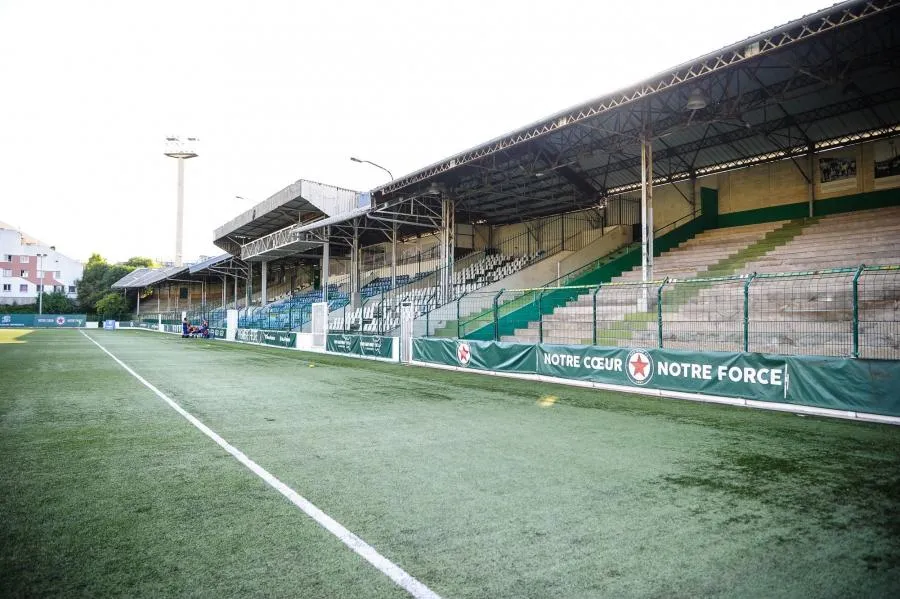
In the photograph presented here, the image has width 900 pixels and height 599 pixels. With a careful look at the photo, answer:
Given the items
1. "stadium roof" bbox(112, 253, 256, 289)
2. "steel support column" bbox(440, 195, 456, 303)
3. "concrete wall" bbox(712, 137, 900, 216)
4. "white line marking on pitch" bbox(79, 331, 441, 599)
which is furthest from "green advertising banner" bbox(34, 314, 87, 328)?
"white line marking on pitch" bbox(79, 331, 441, 599)

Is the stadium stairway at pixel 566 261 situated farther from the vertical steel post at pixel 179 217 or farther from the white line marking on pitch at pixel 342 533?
the vertical steel post at pixel 179 217

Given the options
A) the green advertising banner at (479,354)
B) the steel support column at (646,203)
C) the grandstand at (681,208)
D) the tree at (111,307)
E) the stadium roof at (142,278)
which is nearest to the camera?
the grandstand at (681,208)

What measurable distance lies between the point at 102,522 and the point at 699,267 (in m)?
21.0

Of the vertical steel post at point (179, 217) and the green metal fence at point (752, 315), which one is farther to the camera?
the vertical steel post at point (179, 217)

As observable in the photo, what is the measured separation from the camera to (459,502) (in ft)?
15.3

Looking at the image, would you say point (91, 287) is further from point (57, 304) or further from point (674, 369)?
point (674, 369)

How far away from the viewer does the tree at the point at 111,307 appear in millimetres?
77188

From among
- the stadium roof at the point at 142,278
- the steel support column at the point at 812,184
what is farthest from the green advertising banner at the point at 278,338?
the stadium roof at the point at 142,278

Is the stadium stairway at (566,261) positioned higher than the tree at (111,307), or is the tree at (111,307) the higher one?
the stadium stairway at (566,261)

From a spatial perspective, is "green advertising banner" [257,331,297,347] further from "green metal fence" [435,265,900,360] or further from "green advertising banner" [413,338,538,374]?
"green metal fence" [435,265,900,360]

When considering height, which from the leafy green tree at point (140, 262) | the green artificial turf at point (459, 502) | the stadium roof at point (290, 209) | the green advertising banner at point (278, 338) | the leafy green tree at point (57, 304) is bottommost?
the green artificial turf at point (459, 502)

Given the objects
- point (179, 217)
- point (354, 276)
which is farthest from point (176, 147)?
point (354, 276)

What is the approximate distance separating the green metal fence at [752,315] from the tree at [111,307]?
7861 centimetres

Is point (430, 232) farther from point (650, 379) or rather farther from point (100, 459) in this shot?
point (100, 459)
